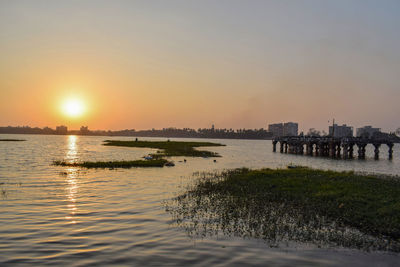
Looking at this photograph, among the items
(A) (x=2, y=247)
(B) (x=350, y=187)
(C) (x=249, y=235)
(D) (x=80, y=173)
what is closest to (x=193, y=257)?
(C) (x=249, y=235)

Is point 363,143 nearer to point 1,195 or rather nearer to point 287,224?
point 287,224

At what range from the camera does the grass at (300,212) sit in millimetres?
14836

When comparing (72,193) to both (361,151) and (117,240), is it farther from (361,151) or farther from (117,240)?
(361,151)

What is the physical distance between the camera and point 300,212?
18.5 m

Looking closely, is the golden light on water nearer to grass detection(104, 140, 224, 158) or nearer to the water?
the water

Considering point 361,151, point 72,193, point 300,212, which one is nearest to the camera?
point 300,212

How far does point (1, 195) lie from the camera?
75.2 feet

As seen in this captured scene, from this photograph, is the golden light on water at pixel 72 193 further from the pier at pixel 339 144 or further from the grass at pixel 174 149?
the pier at pixel 339 144

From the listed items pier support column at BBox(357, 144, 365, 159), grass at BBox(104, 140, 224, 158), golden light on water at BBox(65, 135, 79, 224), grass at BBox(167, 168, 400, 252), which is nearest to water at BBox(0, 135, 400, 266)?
golden light on water at BBox(65, 135, 79, 224)

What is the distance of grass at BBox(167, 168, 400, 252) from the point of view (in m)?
14.8

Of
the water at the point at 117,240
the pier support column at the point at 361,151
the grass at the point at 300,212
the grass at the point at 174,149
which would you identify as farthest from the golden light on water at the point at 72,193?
the pier support column at the point at 361,151

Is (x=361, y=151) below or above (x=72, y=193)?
Answer: above

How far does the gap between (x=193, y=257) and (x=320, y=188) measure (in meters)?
15.6

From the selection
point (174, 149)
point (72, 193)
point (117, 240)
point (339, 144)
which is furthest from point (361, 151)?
point (117, 240)
